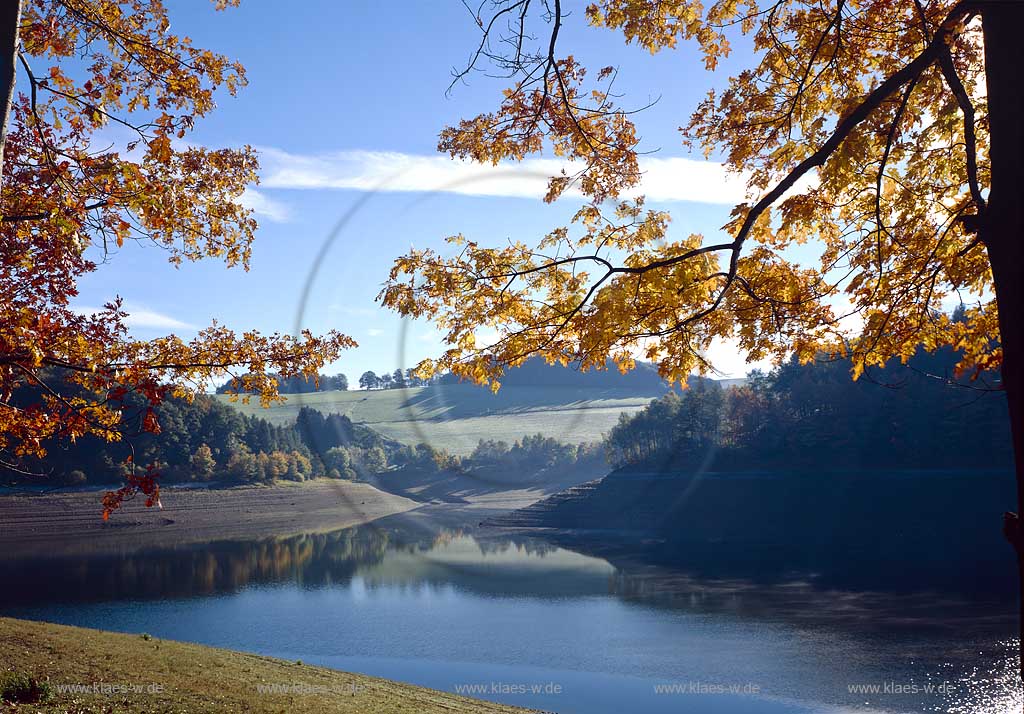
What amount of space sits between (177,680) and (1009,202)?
14367 millimetres

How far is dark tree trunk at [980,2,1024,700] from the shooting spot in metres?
4.26

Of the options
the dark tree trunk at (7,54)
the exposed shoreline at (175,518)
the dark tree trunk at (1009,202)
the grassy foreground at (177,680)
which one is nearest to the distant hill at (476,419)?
the exposed shoreline at (175,518)

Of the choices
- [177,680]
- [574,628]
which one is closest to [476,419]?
[574,628]

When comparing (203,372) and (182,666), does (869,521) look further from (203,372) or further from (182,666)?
(203,372)

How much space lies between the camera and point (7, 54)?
4.29m

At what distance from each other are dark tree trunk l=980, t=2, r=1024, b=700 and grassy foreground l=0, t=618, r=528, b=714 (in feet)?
34.3

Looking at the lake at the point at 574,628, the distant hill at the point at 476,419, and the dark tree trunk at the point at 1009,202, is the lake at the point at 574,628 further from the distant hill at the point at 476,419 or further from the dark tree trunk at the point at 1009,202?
the distant hill at the point at 476,419

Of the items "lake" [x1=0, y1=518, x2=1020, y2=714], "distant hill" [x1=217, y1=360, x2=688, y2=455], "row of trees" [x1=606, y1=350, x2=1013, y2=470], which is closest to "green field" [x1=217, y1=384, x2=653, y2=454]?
"distant hill" [x1=217, y1=360, x2=688, y2=455]

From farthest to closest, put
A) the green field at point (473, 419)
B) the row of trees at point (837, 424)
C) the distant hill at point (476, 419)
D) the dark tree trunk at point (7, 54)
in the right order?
the green field at point (473, 419) < the distant hill at point (476, 419) < the row of trees at point (837, 424) < the dark tree trunk at point (7, 54)

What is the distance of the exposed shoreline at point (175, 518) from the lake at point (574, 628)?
13.4 meters

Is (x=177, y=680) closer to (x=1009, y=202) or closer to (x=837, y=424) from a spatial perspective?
(x=1009, y=202)

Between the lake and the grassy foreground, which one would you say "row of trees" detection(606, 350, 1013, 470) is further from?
the grassy foreground

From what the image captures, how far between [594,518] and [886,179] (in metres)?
68.9

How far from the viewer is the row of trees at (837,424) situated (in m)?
65.6
